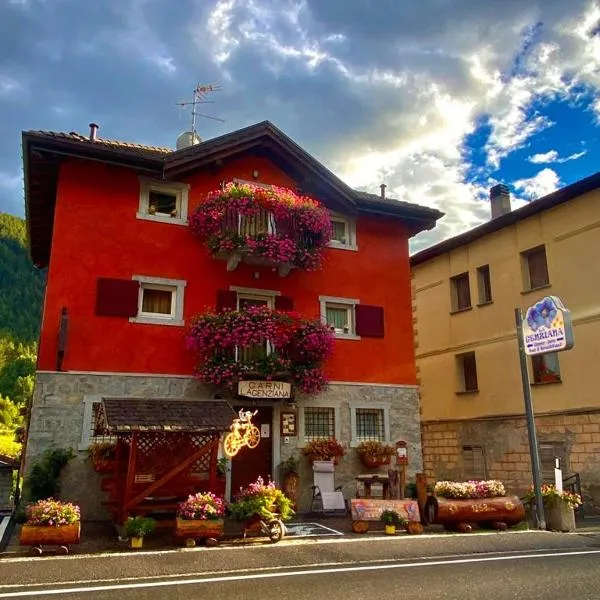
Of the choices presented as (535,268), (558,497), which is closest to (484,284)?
(535,268)

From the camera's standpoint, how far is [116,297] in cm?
1457

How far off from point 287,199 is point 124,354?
19.4ft

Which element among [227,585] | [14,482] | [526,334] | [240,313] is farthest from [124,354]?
[526,334]

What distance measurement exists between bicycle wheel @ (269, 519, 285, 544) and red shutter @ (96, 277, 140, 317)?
651cm

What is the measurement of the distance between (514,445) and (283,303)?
9349 millimetres

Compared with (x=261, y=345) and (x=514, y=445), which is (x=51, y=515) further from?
(x=514, y=445)

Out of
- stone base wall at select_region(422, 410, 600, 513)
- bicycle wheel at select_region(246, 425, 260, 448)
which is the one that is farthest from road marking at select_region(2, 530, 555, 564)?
stone base wall at select_region(422, 410, 600, 513)

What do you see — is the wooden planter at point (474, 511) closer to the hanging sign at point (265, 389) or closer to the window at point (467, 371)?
the hanging sign at point (265, 389)

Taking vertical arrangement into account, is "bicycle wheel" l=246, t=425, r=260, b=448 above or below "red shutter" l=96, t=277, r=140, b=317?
below

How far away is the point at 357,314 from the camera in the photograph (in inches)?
683

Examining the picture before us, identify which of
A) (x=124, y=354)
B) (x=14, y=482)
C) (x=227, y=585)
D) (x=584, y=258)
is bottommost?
(x=227, y=585)

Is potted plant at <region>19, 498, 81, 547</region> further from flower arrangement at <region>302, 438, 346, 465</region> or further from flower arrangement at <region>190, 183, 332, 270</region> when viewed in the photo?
flower arrangement at <region>190, 183, 332, 270</region>

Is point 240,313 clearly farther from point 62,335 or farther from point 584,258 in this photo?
point 584,258

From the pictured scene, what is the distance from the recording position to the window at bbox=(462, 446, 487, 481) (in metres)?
20.6
